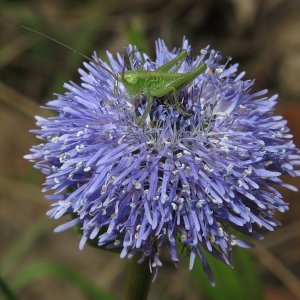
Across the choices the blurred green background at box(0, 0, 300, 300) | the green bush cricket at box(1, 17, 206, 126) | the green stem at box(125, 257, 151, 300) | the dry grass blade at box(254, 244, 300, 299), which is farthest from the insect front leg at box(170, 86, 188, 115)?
the dry grass blade at box(254, 244, 300, 299)

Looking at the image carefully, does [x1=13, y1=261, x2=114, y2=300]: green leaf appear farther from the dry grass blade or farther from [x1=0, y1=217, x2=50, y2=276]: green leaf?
the dry grass blade

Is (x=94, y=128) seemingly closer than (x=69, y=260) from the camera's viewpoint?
Yes

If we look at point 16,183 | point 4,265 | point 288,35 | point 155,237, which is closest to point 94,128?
point 155,237

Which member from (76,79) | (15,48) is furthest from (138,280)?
(15,48)

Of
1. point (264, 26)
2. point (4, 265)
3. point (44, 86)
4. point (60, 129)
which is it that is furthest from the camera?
point (264, 26)

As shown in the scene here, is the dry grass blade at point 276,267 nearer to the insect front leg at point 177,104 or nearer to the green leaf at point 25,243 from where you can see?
the green leaf at point 25,243

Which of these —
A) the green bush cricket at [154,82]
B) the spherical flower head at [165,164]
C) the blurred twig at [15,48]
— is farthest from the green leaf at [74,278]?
the blurred twig at [15,48]

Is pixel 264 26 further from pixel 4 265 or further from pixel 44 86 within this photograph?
pixel 4 265

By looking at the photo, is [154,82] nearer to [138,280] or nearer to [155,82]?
[155,82]
